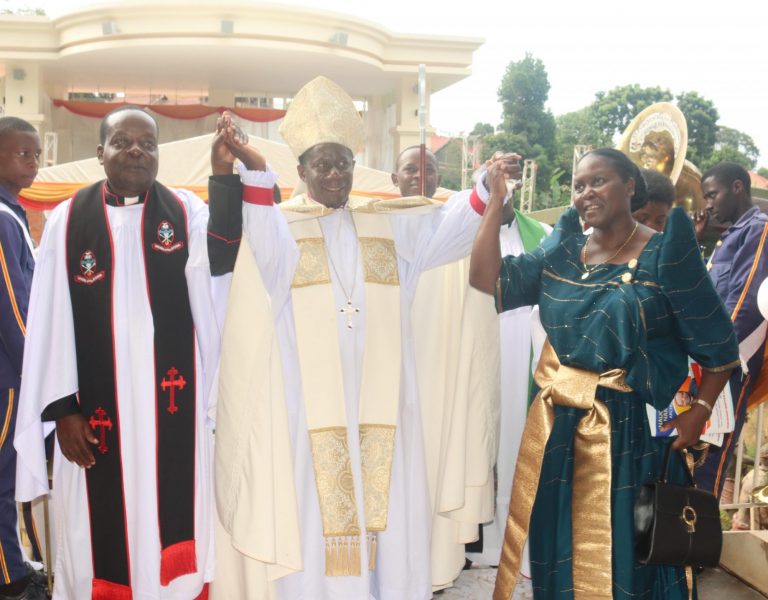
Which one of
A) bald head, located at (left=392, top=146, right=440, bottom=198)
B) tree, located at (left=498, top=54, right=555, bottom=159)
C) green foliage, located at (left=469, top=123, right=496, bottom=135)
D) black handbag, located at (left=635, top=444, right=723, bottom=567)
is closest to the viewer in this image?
black handbag, located at (left=635, top=444, right=723, bottom=567)

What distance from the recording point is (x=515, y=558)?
3.28 meters

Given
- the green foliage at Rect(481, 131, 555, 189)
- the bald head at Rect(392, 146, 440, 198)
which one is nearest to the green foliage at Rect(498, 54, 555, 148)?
the green foliage at Rect(481, 131, 555, 189)

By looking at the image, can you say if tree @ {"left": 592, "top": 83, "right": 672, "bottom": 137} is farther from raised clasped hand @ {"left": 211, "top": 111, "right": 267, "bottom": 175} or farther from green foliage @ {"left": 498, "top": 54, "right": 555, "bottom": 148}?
raised clasped hand @ {"left": 211, "top": 111, "right": 267, "bottom": 175}

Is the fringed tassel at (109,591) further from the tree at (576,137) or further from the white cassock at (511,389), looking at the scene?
the tree at (576,137)

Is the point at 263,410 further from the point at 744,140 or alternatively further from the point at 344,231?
the point at 744,140

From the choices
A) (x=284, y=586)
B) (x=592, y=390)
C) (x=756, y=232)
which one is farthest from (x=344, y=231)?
(x=756, y=232)

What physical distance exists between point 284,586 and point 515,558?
3.22 feet

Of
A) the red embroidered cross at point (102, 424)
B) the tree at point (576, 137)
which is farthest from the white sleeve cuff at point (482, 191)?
the tree at point (576, 137)

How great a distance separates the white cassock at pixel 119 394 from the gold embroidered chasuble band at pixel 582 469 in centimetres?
140

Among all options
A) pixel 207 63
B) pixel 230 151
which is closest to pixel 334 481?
pixel 230 151

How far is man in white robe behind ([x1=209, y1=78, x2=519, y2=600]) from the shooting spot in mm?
3256

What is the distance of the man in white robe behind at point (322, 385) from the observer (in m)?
3.26

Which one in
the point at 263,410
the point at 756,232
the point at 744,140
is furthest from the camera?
the point at 744,140

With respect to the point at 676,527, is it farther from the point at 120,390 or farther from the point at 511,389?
the point at 120,390
